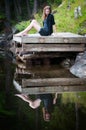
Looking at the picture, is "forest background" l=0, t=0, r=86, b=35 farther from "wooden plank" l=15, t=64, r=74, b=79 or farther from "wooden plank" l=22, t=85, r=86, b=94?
"wooden plank" l=22, t=85, r=86, b=94

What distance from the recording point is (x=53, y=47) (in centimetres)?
1789

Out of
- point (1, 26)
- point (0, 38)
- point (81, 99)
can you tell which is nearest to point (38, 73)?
point (81, 99)

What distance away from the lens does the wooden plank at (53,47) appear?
698 inches

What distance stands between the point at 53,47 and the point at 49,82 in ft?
16.1

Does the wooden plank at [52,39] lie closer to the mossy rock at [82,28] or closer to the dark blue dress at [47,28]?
the dark blue dress at [47,28]

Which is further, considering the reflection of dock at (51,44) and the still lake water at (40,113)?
the reflection of dock at (51,44)

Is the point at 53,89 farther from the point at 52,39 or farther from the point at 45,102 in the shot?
the point at 52,39

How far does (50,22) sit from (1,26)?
2845 cm

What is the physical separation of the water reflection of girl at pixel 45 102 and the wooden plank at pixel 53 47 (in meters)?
6.83

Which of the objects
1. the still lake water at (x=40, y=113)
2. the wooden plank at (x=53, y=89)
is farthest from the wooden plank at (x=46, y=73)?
the still lake water at (x=40, y=113)

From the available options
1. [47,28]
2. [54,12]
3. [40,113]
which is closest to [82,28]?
[47,28]

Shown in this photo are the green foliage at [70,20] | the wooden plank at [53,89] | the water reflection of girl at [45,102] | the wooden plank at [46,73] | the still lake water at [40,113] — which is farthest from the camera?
the green foliage at [70,20]

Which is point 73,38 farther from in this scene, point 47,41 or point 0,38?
point 0,38

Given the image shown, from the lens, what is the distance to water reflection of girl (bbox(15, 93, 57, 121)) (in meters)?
8.92
